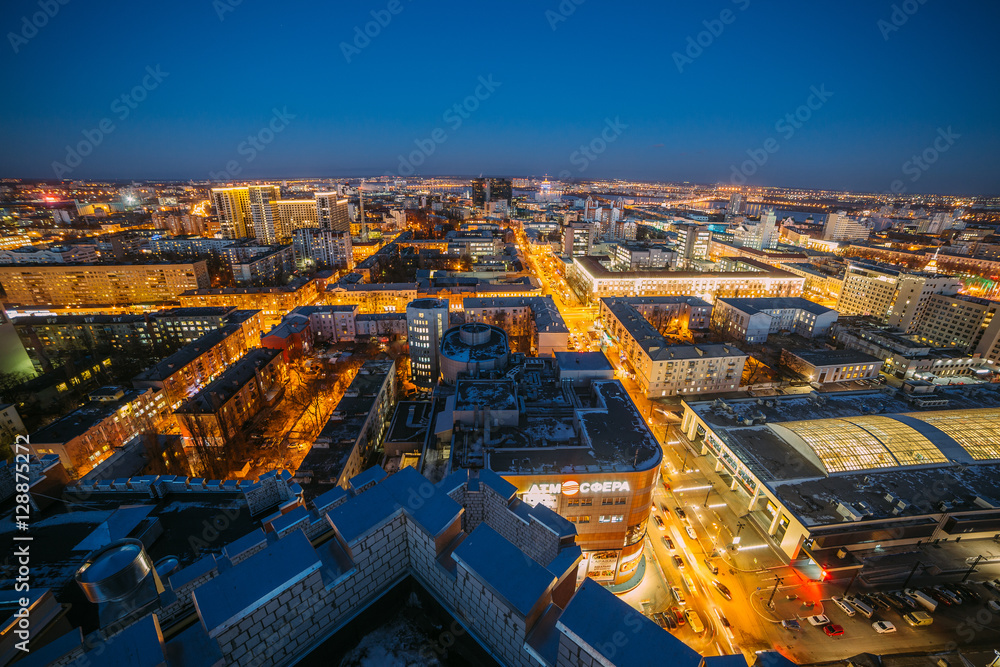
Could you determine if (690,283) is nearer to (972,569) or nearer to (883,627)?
(972,569)

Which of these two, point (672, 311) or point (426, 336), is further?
point (672, 311)

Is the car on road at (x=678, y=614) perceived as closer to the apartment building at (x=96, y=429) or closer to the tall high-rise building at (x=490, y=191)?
the apartment building at (x=96, y=429)

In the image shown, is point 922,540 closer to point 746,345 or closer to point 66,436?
point 746,345

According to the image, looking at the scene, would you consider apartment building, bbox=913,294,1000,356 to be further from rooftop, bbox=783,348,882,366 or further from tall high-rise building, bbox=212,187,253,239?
tall high-rise building, bbox=212,187,253,239

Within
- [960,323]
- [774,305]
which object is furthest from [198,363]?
[960,323]

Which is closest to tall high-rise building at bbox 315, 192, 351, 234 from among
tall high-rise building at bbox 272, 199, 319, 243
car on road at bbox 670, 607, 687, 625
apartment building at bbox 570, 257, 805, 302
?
tall high-rise building at bbox 272, 199, 319, 243

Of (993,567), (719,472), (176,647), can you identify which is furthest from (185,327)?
(993,567)

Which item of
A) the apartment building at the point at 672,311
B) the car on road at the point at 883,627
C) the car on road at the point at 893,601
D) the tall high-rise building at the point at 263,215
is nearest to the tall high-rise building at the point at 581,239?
the apartment building at the point at 672,311
